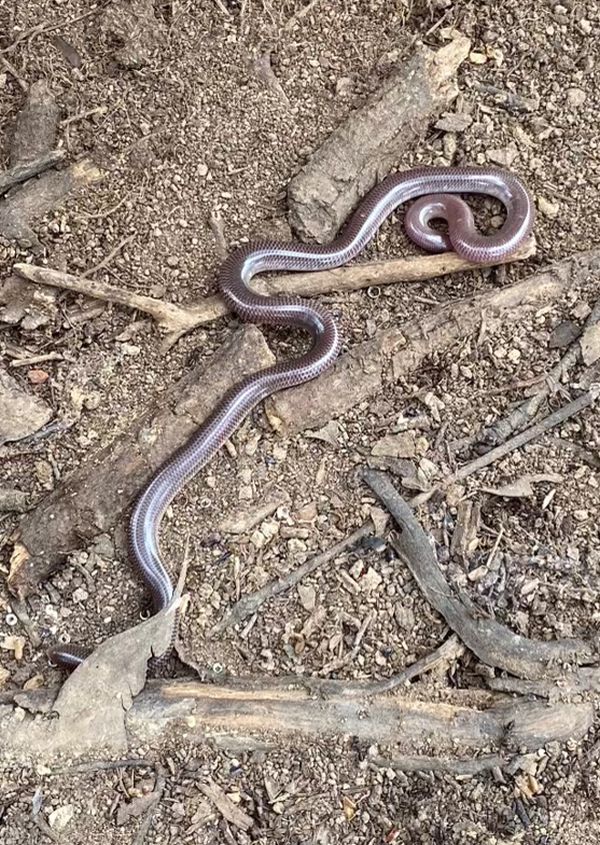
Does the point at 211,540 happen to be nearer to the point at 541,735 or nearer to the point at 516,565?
the point at 516,565

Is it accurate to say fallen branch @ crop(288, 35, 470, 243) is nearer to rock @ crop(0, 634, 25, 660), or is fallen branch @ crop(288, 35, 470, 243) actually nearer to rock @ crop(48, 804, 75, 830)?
rock @ crop(0, 634, 25, 660)

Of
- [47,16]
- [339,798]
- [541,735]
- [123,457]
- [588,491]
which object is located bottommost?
[339,798]

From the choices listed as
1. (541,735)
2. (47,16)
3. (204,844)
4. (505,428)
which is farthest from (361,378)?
(47,16)

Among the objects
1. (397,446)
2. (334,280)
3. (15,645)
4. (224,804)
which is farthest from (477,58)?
(224,804)

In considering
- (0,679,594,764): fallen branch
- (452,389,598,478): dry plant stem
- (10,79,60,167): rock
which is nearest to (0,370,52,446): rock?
(10,79,60,167): rock

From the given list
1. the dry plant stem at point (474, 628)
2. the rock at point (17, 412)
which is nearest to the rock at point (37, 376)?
the rock at point (17, 412)
